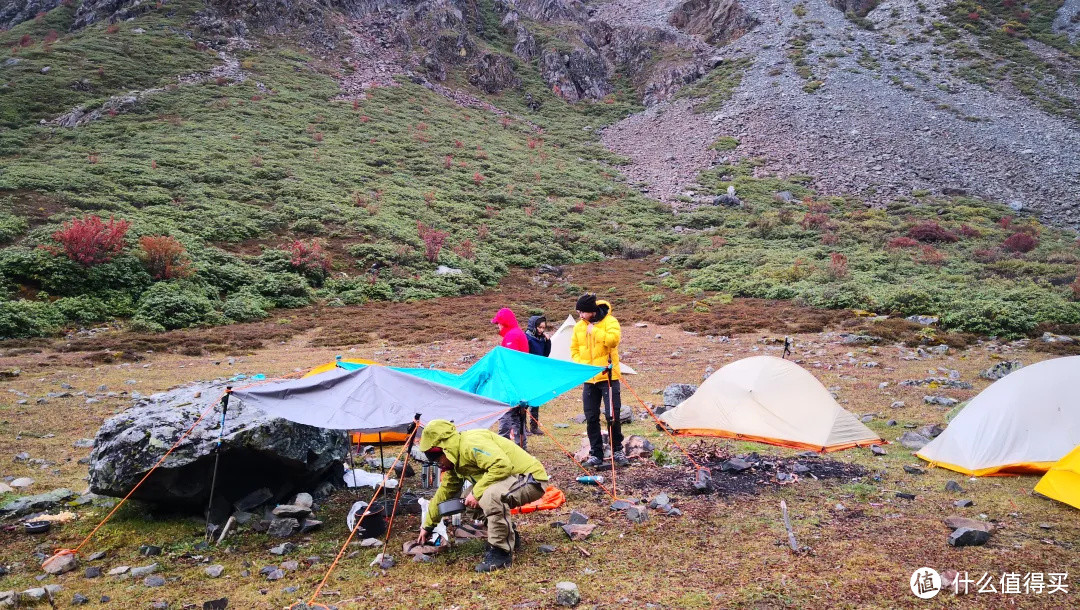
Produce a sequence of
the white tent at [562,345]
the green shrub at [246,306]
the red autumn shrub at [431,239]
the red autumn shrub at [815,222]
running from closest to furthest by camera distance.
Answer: the white tent at [562,345] < the green shrub at [246,306] < the red autumn shrub at [431,239] < the red autumn shrub at [815,222]

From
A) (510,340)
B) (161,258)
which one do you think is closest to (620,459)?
(510,340)

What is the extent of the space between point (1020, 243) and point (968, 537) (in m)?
31.3

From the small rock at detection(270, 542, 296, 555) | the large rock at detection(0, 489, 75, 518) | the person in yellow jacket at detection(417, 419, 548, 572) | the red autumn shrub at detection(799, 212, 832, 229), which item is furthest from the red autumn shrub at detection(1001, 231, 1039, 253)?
the large rock at detection(0, 489, 75, 518)

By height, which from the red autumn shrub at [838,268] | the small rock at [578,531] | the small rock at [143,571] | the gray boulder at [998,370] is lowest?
the red autumn shrub at [838,268]

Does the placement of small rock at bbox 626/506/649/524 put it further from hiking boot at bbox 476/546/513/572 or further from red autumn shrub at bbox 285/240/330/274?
red autumn shrub at bbox 285/240/330/274

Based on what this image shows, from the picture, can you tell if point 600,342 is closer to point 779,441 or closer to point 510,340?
point 510,340

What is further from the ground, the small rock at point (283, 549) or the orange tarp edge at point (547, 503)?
the small rock at point (283, 549)

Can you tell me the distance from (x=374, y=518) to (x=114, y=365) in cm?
1235

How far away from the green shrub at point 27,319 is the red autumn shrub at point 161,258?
11.5ft

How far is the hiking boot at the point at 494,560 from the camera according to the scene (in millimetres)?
5359

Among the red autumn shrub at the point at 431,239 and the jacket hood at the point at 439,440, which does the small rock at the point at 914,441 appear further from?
the red autumn shrub at the point at 431,239

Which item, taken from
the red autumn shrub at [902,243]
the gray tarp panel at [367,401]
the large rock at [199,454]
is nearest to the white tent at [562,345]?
the gray tarp panel at [367,401]

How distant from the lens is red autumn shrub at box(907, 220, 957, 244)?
3138cm

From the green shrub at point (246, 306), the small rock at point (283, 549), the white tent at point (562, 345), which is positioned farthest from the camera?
the green shrub at point (246, 306)
